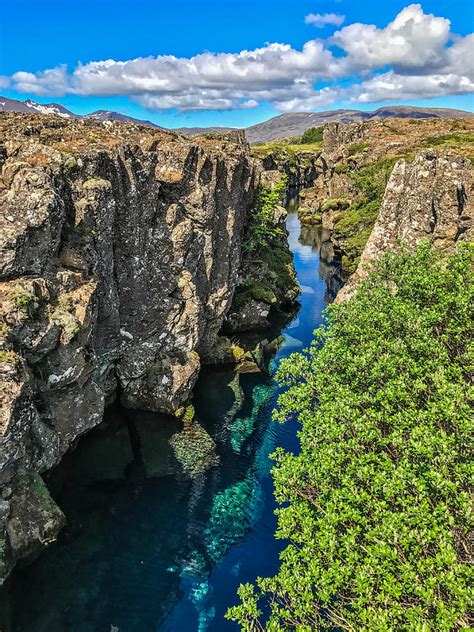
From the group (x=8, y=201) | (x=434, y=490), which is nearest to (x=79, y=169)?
(x=8, y=201)

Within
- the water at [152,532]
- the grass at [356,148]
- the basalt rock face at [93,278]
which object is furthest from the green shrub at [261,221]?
the grass at [356,148]

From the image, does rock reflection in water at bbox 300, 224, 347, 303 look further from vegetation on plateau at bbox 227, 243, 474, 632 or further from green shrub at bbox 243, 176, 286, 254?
vegetation on plateau at bbox 227, 243, 474, 632

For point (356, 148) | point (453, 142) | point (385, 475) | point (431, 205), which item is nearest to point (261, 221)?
point (431, 205)

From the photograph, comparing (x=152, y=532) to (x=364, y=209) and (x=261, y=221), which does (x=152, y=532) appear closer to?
(x=261, y=221)

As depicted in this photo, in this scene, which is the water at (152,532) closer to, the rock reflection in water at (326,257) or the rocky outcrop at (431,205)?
the rocky outcrop at (431,205)

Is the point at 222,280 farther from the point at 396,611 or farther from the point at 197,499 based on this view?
the point at 396,611

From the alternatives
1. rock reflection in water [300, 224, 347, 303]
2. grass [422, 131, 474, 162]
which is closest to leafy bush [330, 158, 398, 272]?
rock reflection in water [300, 224, 347, 303]
